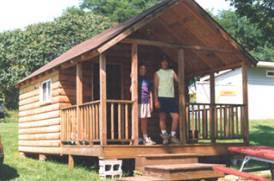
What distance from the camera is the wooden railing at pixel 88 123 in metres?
11.6

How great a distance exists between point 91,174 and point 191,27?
4662 millimetres

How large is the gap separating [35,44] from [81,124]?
25.2 metres

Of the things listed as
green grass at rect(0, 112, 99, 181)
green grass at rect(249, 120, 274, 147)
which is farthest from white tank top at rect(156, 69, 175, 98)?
green grass at rect(249, 120, 274, 147)

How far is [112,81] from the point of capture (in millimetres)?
14664

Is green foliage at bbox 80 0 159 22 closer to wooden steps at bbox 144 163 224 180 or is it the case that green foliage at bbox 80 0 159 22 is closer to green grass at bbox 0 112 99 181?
green grass at bbox 0 112 99 181

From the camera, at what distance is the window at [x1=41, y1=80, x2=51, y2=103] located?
15537 mm

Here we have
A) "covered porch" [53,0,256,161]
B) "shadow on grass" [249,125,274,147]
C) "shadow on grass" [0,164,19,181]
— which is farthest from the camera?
"shadow on grass" [249,125,274,147]

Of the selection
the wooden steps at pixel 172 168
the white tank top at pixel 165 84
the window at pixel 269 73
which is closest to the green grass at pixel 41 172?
the wooden steps at pixel 172 168

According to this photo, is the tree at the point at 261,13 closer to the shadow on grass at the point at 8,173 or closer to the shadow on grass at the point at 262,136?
the shadow on grass at the point at 262,136

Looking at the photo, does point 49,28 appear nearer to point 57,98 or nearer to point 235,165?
point 57,98

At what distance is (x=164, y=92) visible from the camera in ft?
41.9

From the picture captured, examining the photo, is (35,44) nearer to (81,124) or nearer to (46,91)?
(46,91)

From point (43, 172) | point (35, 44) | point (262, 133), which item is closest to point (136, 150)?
point (43, 172)

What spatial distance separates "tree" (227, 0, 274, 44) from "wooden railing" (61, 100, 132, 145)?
6.18 m
